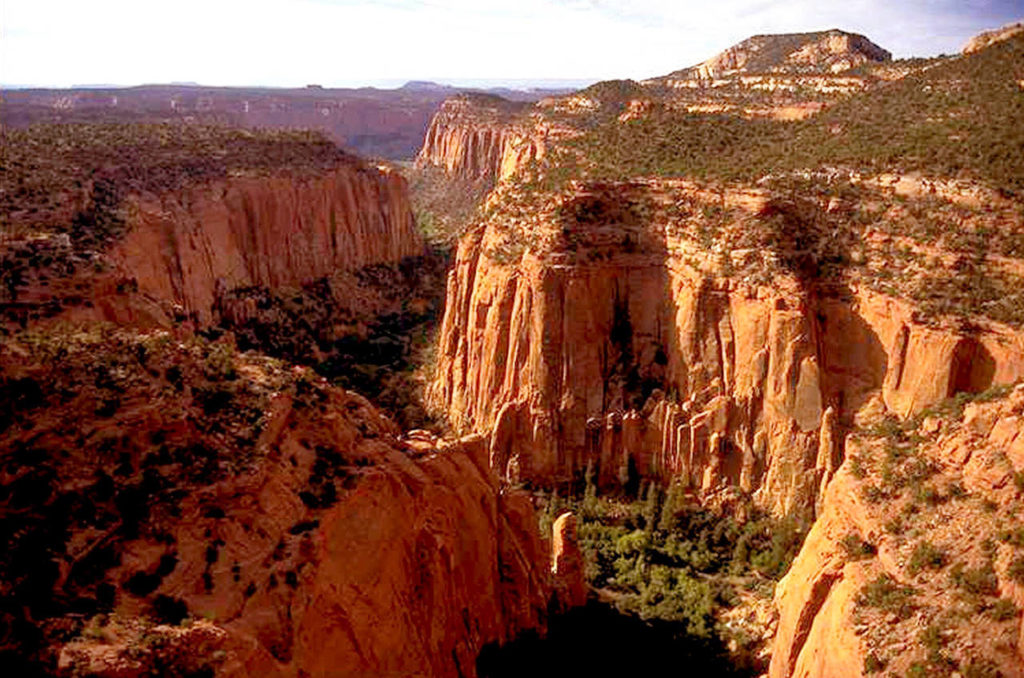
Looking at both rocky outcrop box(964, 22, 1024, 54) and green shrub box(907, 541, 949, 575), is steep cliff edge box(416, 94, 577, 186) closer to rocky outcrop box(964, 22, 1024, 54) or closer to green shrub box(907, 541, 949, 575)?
rocky outcrop box(964, 22, 1024, 54)

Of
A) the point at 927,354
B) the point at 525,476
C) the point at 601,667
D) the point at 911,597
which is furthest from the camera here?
the point at 525,476

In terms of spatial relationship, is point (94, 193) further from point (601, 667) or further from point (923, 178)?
point (923, 178)

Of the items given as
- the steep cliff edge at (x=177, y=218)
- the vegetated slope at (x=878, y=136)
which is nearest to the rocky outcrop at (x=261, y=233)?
the steep cliff edge at (x=177, y=218)

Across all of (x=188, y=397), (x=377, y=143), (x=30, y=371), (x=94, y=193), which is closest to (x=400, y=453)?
(x=188, y=397)

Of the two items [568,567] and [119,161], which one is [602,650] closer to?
[568,567]

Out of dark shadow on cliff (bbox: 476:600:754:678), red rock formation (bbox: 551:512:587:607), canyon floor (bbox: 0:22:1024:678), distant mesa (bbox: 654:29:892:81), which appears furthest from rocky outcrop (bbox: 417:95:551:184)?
dark shadow on cliff (bbox: 476:600:754:678)

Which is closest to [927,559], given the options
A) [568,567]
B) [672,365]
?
[568,567]
